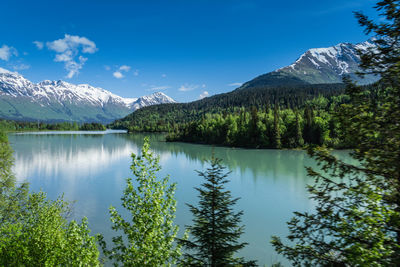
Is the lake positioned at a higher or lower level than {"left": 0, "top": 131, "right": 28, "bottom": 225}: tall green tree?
lower

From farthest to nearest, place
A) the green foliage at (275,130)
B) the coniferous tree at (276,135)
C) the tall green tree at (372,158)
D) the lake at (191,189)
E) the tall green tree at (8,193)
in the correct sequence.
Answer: the coniferous tree at (276,135), the green foliage at (275,130), the lake at (191,189), the tall green tree at (8,193), the tall green tree at (372,158)

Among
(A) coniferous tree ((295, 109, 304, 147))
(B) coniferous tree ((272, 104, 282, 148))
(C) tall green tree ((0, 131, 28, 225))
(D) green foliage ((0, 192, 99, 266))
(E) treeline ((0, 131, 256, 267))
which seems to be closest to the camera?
(E) treeline ((0, 131, 256, 267))

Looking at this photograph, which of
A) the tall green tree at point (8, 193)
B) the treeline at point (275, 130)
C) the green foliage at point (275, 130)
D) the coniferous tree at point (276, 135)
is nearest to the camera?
the tall green tree at point (8, 193)

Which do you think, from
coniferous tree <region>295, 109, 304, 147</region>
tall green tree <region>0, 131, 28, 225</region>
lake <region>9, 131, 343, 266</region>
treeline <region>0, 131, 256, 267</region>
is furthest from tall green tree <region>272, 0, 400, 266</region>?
coniferous tree <region>295, 109, 304, 147</region>

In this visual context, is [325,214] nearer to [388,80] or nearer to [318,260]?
[318,260]

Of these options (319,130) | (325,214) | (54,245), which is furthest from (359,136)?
(319,130)

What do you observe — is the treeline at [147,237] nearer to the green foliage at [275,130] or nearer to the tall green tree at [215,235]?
the tall green tree at [215,235]

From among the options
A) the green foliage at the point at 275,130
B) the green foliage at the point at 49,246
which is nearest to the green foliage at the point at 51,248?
the green foliage at the point at 49,246

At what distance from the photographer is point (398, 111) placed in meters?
5.64

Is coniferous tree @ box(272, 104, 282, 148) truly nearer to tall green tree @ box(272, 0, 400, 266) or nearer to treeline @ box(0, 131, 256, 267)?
treeline @ box(0, 131, 256, 267)

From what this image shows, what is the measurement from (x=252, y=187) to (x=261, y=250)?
20.6m

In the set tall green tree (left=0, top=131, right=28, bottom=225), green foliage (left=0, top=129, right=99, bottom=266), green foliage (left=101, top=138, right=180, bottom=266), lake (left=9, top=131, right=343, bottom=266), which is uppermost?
green foliage (left=101, top=138, right=180, bottom=266)

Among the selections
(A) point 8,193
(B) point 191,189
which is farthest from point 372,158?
(B) point 191,189

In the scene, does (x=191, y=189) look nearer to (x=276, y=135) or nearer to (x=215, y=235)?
(x=215, y=235)
